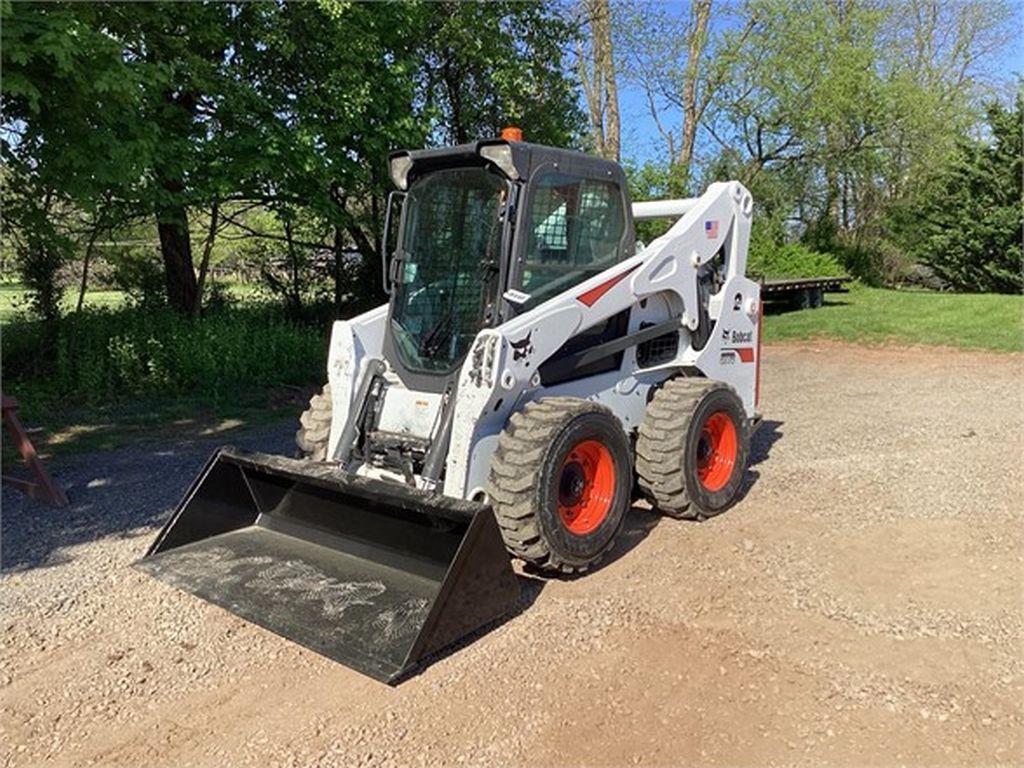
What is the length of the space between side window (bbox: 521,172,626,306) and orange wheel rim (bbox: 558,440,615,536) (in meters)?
0.91

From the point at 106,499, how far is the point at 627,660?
421 centimetres

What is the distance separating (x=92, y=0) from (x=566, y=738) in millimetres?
5934

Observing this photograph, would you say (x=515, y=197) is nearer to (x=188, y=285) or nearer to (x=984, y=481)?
(x=984, y=481)

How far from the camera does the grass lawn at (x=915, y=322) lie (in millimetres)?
13453

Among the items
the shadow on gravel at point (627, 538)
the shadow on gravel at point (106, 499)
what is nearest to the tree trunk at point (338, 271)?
the shadow on gravel at point (106, 499)

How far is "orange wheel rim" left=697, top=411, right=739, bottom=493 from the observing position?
17.7 ft

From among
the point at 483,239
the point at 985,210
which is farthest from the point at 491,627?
the point at 985,210

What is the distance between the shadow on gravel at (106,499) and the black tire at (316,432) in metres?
1.13

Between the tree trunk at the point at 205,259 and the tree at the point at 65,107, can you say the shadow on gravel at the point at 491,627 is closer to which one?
the tree at the point at 65,107

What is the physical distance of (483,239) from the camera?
461cm

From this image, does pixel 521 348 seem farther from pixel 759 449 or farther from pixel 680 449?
pixel 759 449

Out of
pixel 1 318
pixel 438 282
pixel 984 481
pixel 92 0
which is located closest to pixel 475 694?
pixel 438 282

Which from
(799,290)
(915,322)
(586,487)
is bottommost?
(586,487)

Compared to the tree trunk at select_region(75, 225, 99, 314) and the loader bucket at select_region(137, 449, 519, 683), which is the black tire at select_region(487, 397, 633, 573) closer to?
the loader bucket at select_region(137, 449, 519, 683)
